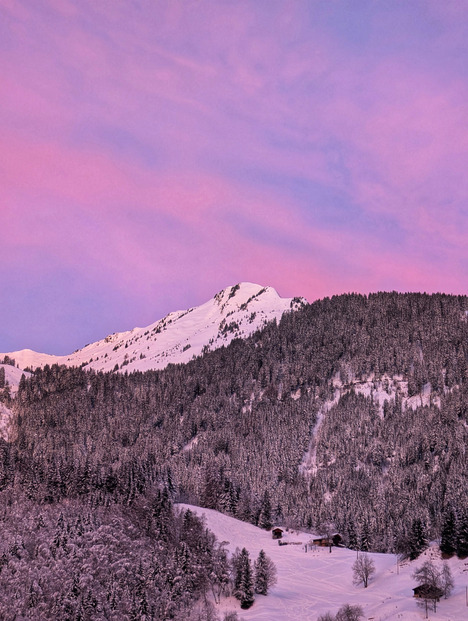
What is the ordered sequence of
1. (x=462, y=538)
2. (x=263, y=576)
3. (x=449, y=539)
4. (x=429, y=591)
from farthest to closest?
(x=449, y=539), (x=462, y=538), (x=263, y=576), (x=429, y=591)

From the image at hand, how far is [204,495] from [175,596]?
2816 inches

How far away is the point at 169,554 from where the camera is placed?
109500 millimetres

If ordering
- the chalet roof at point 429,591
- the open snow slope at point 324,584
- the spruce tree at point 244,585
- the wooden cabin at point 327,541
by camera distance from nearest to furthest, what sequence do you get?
A: the chalet roof at point 429,591 < the open snow slope at point 324,584 < the spruce tree at point 244,585 < the wooden cabin at point 327,541

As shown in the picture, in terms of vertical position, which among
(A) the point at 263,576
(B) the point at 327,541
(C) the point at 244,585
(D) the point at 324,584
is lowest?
(D) the point at 324,584

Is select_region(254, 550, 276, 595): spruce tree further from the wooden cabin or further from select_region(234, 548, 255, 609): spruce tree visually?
the wooden cabin

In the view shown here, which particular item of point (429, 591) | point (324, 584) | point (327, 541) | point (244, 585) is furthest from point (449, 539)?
point (244, 585)

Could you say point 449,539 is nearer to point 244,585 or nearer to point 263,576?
point 263,576

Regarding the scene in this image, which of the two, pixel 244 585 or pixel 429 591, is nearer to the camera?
pixel 429 591

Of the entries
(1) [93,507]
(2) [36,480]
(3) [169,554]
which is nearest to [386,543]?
(3) [169,554]

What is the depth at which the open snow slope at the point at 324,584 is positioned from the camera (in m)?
92.7

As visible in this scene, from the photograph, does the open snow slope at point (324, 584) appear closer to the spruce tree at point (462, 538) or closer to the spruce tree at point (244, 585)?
the spruce tree at point (244, 585)

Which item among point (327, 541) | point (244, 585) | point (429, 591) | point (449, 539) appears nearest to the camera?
point (429, 591)

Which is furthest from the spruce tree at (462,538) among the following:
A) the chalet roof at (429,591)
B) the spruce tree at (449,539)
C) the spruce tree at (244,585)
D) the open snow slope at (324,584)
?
the spruce tree at (244,585)

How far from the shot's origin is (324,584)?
375 feet
